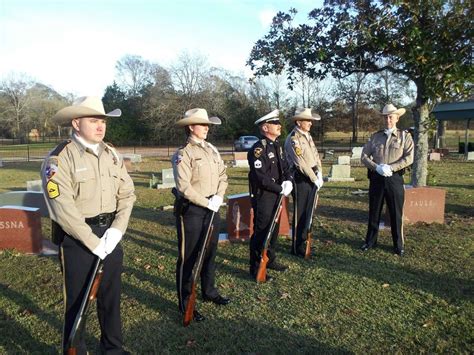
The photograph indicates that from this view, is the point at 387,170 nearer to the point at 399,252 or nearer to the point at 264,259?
the point at 399,252

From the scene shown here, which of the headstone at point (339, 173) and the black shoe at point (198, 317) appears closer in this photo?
the black shoe at point (198, 317)

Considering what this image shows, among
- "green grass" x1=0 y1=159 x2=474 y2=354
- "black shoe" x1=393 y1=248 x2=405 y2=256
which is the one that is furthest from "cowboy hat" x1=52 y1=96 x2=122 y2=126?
"black shoe" x1=393 y1=248 x2=405 y2=256

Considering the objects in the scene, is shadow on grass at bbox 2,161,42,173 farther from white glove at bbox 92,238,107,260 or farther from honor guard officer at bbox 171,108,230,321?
white glove at bbox 92,238,107,260

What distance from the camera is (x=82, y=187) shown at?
313cm

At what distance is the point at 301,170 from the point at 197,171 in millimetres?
2126

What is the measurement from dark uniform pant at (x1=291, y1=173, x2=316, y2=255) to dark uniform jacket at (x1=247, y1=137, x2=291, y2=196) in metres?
0.73

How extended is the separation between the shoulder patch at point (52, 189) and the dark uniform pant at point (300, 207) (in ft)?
12.3

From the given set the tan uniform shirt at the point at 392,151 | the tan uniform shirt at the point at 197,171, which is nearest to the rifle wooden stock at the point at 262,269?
the tan uniform shirt at the point at 197,171

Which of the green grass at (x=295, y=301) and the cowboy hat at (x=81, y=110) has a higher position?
the cowboy hat at (x=81, y=110)

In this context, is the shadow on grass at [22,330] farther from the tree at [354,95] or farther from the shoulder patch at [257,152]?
the tree at [354,95]

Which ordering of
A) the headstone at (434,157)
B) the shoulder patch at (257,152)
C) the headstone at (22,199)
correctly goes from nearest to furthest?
the shoulder patch at (257,152), the headstone at (22,199), the headstone at (434,157)

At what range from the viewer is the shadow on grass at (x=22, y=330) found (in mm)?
3771

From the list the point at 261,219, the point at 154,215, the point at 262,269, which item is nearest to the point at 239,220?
the point at 261,219

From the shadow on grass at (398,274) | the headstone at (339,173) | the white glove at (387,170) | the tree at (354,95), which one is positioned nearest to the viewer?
the shadow on grass at (398,274)
